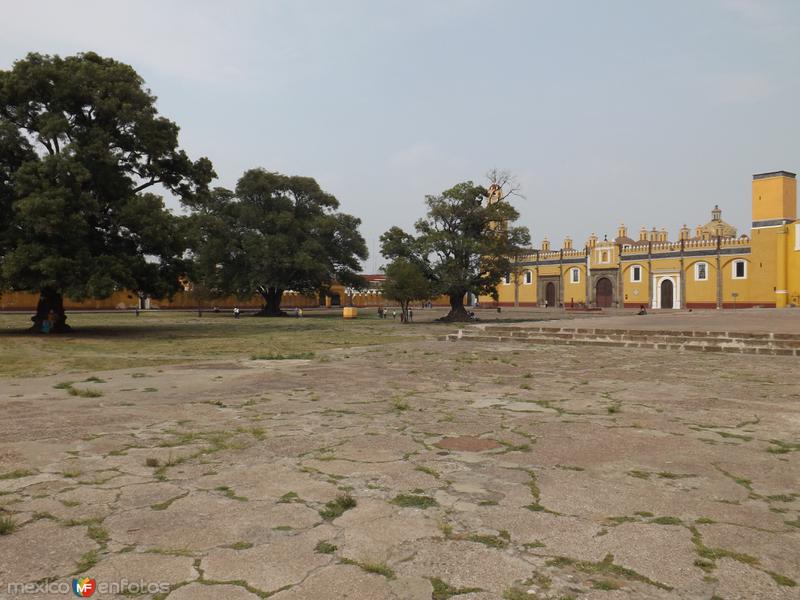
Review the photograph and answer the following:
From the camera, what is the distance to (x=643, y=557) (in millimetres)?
2584

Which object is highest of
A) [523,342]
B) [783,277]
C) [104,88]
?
[104,88]

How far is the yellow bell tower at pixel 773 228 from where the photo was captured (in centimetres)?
4225

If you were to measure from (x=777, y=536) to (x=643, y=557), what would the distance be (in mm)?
820

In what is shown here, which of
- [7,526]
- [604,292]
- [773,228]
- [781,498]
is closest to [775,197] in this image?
[773,228]

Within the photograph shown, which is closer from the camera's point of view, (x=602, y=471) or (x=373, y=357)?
(x=602, y=471)

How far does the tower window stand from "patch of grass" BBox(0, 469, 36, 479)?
52.0m

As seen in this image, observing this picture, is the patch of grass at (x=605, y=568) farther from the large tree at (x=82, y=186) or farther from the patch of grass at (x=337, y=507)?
the large tree at (x=82, y=186)

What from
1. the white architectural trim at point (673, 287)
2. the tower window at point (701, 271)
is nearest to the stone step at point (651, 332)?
the tower window at point (701, 271)

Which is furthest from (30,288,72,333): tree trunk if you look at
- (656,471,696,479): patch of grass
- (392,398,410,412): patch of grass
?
(656,471,696,479): patch of grass

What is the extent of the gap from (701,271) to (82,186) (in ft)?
152

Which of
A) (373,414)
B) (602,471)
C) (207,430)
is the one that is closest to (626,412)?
(602,471)

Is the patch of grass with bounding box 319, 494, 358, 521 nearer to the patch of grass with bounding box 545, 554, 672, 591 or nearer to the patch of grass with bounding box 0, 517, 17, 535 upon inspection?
the patch of grass with bounding box 545, 554, 672, 591

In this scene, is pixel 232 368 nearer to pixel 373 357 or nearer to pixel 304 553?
pixel 373 357

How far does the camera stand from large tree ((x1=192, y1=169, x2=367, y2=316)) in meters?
35.6
